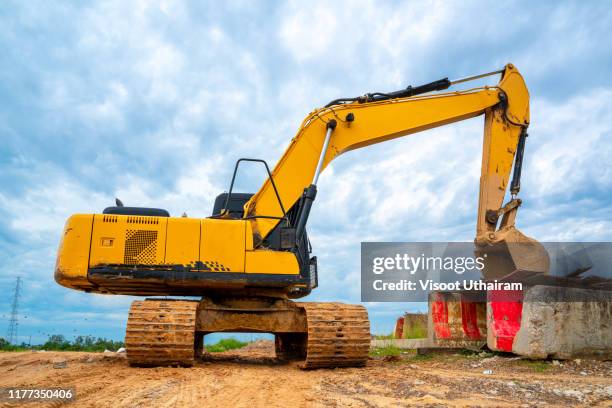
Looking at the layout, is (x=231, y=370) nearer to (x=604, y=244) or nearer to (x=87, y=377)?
(x=87, y=377)

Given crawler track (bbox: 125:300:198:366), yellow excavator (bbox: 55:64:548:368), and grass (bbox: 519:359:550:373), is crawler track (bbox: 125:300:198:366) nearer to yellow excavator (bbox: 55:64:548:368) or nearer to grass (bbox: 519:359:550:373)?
yellow excavator (bbox: 55:64:548:368)

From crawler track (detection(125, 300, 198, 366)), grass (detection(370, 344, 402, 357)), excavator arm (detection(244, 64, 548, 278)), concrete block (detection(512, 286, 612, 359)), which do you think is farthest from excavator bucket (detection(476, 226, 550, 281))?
crawler track (detection(125, 300, 198, 366))

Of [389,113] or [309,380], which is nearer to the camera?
[309,380]

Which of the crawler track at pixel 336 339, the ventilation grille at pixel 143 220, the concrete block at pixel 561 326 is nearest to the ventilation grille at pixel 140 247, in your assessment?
the ventilation grille at pixel 143 220

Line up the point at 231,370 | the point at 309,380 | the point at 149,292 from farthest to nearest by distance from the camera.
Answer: the point at 149,292, the point at 231,370, the point at 309,380

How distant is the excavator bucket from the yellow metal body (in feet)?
0.66

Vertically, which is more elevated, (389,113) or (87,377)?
(389,113)

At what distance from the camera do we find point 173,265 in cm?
713

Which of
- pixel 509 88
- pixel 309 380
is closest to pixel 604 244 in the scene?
pixel 509 88

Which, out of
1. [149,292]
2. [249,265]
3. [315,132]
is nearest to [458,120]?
[315,132]

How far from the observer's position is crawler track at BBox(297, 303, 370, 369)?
7.11m

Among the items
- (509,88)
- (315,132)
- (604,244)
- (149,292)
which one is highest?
(509,88)

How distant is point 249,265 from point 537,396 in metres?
3.74

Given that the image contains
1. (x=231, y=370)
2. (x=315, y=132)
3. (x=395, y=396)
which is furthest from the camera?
(x=315, y=132)
